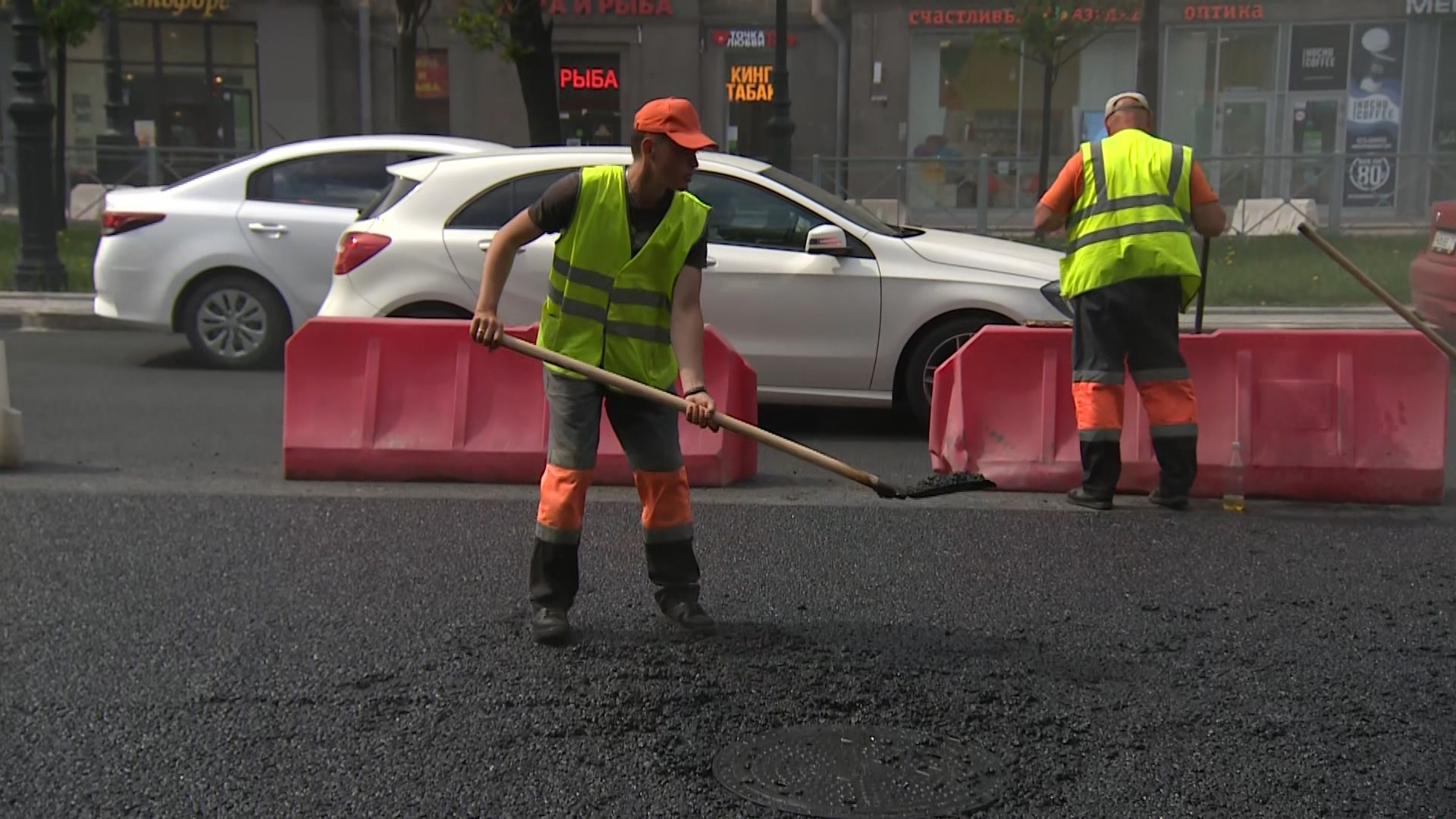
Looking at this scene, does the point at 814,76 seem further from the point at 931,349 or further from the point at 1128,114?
the point at 1128,114

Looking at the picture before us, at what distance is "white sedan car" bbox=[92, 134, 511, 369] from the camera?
10445 millimetres

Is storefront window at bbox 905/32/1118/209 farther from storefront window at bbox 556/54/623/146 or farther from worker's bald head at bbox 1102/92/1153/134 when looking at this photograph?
worker's bald head at bbox 1102/92/1153/134

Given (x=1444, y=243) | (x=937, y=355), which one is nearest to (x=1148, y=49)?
(x=1444, y=243)

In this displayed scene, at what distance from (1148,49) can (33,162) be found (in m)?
11.8

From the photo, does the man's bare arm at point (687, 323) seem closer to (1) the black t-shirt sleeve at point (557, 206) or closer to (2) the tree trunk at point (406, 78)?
(1) the black t-shirt sleeve at point (557, 206)

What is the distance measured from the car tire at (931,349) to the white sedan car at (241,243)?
12.5 feet

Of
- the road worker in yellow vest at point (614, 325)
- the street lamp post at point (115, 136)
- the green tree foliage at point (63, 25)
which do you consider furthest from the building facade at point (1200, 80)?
the road worker in yellow vest at point (614, 325)

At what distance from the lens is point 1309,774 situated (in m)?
3.79

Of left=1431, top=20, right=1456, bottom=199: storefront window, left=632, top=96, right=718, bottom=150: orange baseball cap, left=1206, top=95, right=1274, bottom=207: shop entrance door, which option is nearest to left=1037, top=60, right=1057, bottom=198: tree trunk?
left=1206, top=95, right=1274, bottom=207: shop entrance door

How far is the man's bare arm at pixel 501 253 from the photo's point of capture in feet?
15.1

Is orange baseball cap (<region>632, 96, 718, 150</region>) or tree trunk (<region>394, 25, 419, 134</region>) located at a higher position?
tree trunk (<region>394, 25, 419, 134</region>)

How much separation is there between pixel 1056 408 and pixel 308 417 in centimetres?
342

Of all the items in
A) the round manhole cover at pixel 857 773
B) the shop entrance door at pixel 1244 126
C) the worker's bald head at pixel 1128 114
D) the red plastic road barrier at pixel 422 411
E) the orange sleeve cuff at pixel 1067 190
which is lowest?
the round manhole cover at pixel 857 773

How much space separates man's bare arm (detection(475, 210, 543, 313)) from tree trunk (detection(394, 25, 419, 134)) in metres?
16.4
